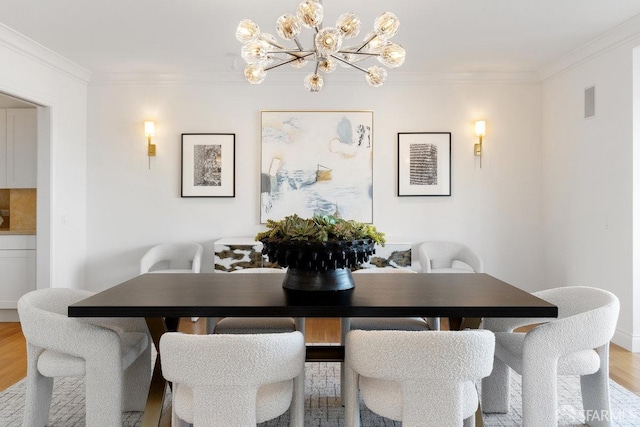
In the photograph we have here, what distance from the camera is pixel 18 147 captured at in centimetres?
463

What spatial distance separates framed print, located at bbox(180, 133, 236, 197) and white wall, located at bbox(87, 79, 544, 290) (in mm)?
76

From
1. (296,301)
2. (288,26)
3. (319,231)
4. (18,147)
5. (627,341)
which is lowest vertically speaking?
(627,341)

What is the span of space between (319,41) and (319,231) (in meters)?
0.86

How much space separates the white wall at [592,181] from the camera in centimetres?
352

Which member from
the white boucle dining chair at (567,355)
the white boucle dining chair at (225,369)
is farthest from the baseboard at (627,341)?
the white boucle dining chair at (225,369)

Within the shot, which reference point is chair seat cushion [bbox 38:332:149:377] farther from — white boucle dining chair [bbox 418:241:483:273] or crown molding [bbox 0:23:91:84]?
white boucle dining chair [bbox 418:241:483:273]

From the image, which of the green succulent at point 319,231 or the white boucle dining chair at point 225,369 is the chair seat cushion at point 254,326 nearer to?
the green succulent at point 319,231

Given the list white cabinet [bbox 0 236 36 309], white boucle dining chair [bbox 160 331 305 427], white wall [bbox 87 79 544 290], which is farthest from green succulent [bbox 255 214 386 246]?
white cabinet [bbox 0 236 36 309]

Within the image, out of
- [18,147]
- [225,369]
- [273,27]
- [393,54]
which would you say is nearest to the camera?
[225,369]

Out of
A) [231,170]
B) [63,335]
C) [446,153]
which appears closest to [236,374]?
[63,335]

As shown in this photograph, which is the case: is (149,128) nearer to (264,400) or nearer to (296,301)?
(296,301)

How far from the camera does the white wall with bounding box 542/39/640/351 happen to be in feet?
11.6

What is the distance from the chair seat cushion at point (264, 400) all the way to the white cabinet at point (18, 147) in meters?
4.01

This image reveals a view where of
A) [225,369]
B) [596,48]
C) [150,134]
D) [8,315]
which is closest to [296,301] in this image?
[225,369]
